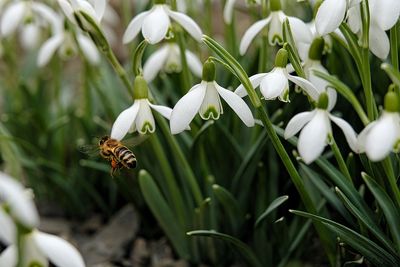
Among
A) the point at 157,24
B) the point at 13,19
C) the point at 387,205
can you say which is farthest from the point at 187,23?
the point at 13,19

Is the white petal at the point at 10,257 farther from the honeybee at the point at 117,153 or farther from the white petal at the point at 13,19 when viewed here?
the white petal at the point at 13,19

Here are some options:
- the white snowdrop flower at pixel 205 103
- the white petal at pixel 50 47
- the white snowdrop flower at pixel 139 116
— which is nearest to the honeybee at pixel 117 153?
the white snowdrop flower at pixel 139 116

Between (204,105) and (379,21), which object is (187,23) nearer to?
(204,105)

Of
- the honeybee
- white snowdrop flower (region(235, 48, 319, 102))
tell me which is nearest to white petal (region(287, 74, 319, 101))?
white snowdrop flower (region(235, 48, 319, 102))

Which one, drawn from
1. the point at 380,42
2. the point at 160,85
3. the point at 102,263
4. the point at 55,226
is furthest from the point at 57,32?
the point at 380,42

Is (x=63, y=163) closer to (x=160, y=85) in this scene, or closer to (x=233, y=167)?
(x=160, y=85)

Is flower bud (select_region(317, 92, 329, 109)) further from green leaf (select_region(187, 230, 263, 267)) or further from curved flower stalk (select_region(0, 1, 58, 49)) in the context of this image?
curved flower stalk (select_region(0, 1, 58, 49))
